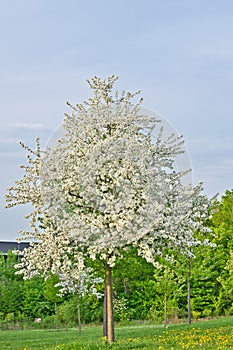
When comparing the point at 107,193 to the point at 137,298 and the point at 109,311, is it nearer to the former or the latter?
the point at 109,311

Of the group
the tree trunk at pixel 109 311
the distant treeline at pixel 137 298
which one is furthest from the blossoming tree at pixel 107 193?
the distant treeline at pixel 137 298

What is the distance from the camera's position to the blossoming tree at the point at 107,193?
1579cm

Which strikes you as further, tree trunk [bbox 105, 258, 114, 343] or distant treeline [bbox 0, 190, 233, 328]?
distant treeline [bbox 0, 190, 233, 328]

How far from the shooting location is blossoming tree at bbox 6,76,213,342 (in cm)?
1579

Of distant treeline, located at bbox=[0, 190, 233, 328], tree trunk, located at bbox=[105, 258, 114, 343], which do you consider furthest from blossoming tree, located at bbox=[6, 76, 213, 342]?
distant treeline, located at bbox=[0, 190, 233, 328]

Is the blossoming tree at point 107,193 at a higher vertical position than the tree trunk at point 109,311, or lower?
higher

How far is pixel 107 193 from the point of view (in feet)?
52.6

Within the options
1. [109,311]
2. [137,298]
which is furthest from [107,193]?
[137,298]

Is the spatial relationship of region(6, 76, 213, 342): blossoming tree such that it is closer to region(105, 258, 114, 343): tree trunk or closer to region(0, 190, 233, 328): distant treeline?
region(105, 258, 114, 343): tree trunk

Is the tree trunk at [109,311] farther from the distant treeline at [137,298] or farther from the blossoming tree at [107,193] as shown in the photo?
the distant treeline at [137,298]

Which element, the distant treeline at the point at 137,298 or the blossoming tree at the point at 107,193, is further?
the distant treeline at the point at 137,298

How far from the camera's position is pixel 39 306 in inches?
1377

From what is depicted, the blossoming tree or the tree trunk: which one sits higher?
the blossoming tree

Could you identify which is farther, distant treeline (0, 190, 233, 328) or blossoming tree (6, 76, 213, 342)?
distant treeline (0, 190, 233, 328)
